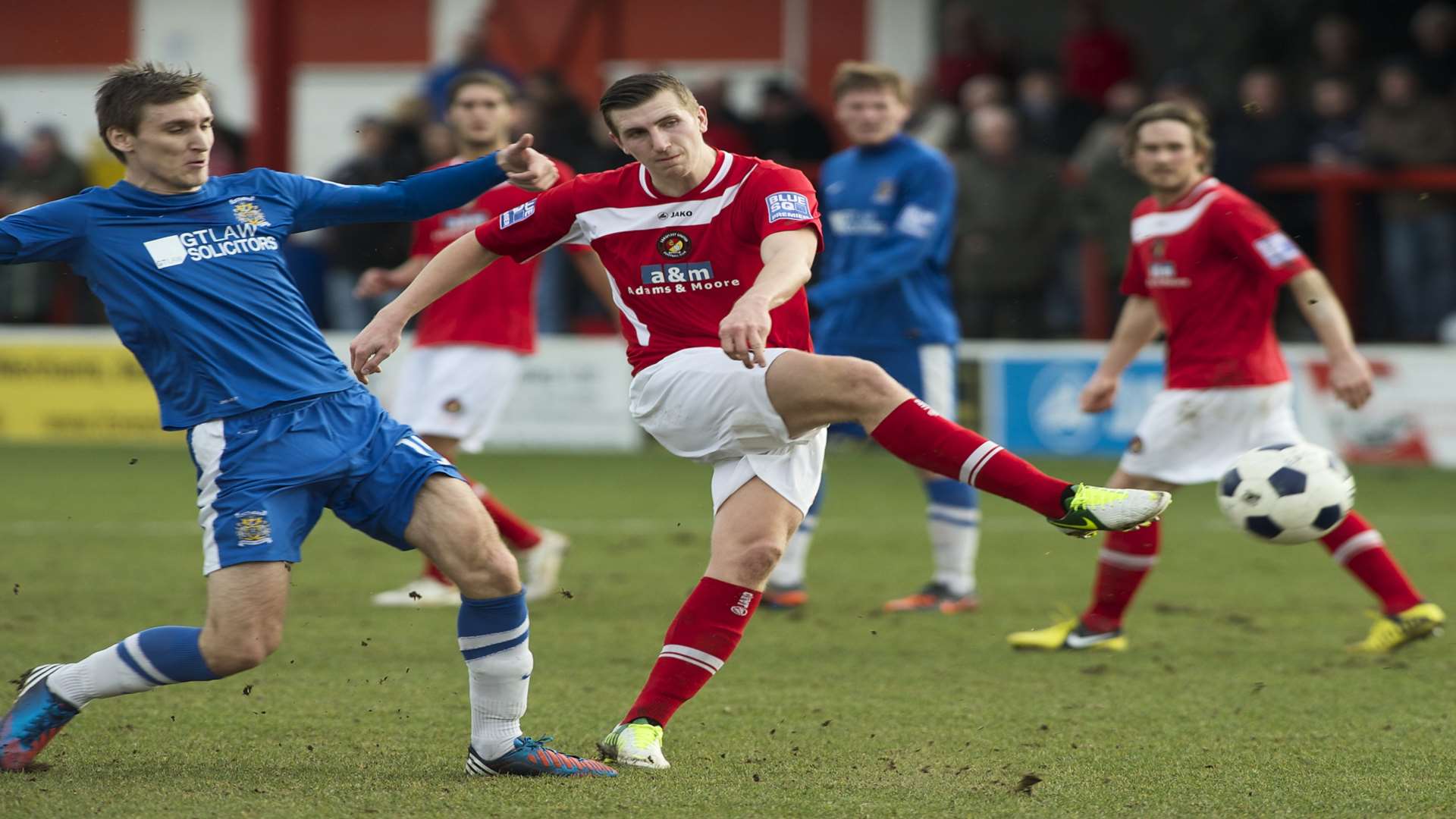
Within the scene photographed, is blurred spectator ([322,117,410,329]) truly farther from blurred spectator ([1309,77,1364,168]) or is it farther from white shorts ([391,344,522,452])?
blurred spectator ([1309,77,1364,168])

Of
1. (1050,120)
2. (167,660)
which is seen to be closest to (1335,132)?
(1050,120)

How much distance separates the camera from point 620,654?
6.06 m

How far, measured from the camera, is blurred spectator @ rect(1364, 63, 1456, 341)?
490 inches

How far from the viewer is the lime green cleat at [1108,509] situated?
13.8ft

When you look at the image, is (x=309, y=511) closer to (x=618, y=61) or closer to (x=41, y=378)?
(x=41, y=378)

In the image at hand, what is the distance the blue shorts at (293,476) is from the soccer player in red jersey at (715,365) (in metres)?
0.20

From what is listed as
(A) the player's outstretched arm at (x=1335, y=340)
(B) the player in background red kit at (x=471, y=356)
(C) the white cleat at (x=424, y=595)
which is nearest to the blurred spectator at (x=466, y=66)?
(B) the player in background red kit at (x=471, y=356)

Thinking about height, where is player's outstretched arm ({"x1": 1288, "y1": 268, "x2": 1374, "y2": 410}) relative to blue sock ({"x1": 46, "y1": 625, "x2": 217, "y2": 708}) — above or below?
above

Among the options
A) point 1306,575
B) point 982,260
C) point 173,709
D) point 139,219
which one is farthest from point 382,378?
point 139,219

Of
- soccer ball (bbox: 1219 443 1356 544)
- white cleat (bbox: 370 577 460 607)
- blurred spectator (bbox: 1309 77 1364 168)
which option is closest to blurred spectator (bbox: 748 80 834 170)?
blurred spectator (bbox: 1309 77 1364 168)

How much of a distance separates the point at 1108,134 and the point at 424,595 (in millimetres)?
7247

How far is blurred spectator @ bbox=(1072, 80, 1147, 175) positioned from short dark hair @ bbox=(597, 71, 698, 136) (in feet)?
26.8

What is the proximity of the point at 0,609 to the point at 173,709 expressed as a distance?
84.6 inches

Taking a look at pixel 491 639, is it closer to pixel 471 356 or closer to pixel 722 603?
pixel 722 603
